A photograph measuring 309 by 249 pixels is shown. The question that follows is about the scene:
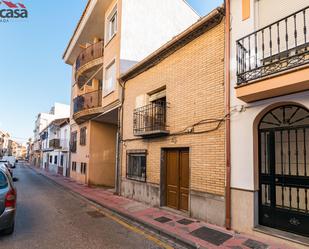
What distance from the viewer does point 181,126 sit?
23.5ft

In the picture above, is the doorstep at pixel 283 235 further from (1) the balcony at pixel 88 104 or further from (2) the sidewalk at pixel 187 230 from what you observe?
(1) the balcony at pixel 88 104

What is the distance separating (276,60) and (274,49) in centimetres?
40

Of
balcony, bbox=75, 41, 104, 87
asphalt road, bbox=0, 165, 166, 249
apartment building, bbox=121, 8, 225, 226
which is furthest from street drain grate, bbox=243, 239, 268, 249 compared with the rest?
balcony, bbox=75, 41, 104, 87

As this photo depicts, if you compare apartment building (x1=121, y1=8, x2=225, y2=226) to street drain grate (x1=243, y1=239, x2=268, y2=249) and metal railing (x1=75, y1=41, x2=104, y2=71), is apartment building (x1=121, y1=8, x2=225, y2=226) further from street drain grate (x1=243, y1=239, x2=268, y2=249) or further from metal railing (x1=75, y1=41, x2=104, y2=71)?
metal railing (x1=75, y1=41, x2=104, y2=71)

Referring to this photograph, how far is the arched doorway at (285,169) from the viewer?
456 centimetres

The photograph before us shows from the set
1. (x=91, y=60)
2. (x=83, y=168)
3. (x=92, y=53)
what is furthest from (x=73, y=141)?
(x=92, y=53)

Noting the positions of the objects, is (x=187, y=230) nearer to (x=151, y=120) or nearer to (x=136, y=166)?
(x=151, y=120)

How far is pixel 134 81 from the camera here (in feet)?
32.7

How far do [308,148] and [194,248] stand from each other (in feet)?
10.5

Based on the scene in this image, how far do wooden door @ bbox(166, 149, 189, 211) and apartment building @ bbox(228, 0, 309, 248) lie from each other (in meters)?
1.97

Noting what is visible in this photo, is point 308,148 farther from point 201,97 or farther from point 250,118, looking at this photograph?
point 201,97

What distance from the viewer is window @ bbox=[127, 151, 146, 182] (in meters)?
8.93

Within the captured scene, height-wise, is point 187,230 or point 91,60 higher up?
point 91,60

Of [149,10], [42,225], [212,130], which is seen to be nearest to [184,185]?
[212,130]
